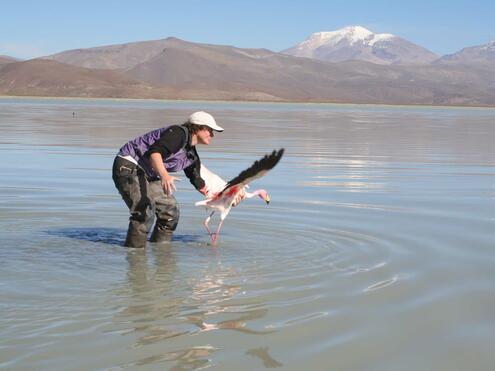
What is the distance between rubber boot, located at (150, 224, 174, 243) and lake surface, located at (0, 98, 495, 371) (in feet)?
0.48

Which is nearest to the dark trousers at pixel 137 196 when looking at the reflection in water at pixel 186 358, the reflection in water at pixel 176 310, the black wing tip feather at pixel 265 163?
the reflection in water at pixel 176 310

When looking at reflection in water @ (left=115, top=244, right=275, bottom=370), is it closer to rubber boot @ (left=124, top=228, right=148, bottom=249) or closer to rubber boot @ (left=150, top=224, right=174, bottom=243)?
rubber boot @ (left=124, top=228, right=148, bottom=249)

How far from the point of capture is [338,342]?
5.24 metres

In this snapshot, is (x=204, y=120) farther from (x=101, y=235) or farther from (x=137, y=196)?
(x=101, y=235)

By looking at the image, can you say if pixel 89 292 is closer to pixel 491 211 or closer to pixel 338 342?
pixel 338 342

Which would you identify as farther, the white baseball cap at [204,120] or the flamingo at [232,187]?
the white baseball cap at [204,120]

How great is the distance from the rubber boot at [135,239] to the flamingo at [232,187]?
0.64m

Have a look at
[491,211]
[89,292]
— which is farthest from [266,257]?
[491,211]

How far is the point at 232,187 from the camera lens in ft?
26.7

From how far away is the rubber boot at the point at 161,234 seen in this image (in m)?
8.77

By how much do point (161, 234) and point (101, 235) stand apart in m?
0.90

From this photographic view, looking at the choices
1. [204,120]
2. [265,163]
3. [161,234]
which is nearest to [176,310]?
[265,163]

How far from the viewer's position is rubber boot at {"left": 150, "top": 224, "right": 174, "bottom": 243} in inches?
345

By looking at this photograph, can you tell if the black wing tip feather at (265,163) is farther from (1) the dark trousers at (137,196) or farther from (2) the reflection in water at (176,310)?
(1) the dark trousers at (137,196)
